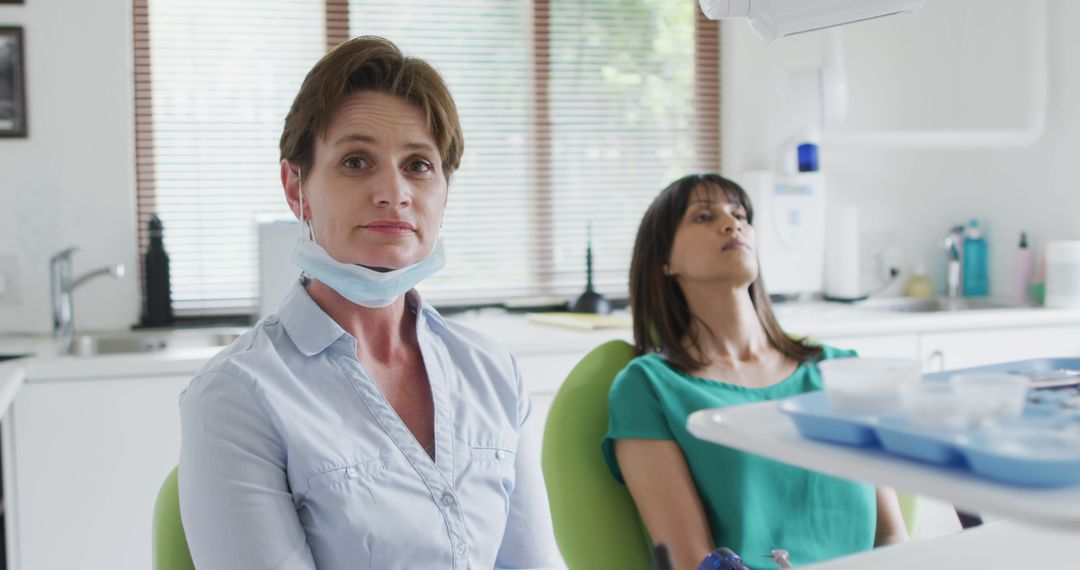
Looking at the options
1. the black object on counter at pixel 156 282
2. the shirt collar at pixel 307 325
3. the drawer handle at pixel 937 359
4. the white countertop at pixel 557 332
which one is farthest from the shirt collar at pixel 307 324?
the drawer handle at pixel 937 359

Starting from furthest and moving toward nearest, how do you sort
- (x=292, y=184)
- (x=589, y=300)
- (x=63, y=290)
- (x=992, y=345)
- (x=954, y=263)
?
(x=954, y=263) → (x=589, y=300) → (x=992, y=345) → (x=63, y=290) → (x=292, y=184)

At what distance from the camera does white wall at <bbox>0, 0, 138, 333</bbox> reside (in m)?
2.75

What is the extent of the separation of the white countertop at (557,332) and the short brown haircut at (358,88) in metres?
1.15

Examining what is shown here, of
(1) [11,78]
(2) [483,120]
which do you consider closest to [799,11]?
(2) [483,120]

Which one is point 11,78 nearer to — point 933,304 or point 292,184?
point 292,184

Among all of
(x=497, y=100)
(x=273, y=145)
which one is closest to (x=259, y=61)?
(x=273, y=145)

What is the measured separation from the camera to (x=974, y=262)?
3.45m

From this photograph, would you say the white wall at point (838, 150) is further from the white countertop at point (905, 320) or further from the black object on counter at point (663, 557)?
the black object on counter at point (663, 557)

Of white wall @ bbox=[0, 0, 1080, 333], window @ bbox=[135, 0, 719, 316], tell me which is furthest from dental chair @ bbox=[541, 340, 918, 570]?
white wall @ bbox=[0, 0, 1080, 333]

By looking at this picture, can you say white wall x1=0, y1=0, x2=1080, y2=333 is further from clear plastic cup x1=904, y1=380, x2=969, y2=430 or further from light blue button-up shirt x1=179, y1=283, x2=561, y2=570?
clear plastic cup x1=904, y1=380, x2=969, y2=430

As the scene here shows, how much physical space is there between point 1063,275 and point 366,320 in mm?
2508

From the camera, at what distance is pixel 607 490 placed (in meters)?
1.62

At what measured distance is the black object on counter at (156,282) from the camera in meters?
2.84

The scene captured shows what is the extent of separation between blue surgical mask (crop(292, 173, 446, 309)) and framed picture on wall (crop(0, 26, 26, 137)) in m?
1.81
